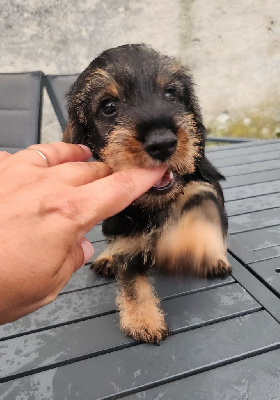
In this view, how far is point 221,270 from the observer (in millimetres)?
2051

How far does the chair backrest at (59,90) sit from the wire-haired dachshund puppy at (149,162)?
81.6 inches

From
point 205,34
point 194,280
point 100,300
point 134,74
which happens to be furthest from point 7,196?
point 205,34

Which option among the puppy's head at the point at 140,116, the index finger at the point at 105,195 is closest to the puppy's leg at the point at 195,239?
the puppy's head at the point at 140,116

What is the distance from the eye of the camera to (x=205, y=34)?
610 centimetres

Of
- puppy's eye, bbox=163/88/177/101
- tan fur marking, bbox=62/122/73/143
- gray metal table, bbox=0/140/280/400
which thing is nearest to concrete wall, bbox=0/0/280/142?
tan fur marking, bbox=62/122/73/143

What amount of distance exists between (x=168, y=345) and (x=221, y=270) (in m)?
0.54

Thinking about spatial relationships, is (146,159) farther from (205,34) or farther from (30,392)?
(205,34)

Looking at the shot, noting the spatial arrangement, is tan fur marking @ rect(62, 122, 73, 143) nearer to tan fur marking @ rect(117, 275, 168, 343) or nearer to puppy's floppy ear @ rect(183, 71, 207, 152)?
puppy's floppy ear @ rect(183, 71, 207, 152)

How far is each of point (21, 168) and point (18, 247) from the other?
0.84 feet

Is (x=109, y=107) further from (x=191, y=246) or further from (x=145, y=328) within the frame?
(x=145, y=328)

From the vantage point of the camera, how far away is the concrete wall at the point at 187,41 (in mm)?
5523

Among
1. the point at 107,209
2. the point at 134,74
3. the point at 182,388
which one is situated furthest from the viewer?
the point at 134,74

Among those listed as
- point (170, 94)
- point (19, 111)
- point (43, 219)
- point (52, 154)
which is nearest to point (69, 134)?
point (170, 94)

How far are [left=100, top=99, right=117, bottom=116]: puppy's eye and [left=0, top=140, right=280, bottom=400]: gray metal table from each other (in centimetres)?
87
